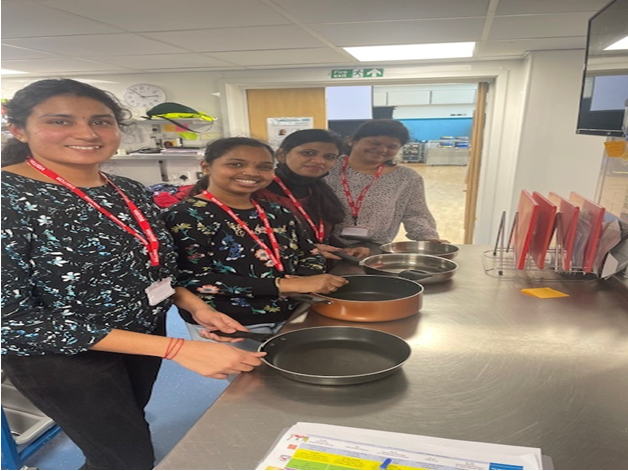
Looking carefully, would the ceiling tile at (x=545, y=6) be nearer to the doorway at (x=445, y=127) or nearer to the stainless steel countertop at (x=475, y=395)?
the doorway at (x=445, y=127)

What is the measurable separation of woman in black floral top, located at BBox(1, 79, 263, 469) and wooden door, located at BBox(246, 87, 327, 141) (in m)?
2.80

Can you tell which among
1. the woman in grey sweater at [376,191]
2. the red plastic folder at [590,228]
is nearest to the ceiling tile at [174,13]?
the woman in grey sweater at [376,191]

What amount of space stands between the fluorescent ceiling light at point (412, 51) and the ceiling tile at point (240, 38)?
41cm

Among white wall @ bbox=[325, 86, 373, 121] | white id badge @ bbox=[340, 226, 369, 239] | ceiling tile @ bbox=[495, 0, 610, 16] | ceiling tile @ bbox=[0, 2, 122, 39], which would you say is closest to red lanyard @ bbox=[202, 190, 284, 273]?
white id badge @ bbox=[340, 226, 369, 239]

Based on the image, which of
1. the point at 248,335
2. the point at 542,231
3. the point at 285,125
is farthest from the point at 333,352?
the point at 285,125

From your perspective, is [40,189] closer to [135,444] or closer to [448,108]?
[135,444]

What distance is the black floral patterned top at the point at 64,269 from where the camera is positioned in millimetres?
799

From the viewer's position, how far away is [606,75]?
1236 mm

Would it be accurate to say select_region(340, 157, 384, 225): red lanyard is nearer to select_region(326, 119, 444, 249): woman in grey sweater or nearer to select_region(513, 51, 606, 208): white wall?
select_region(326, 119, 444, 249): woman in grey sweater

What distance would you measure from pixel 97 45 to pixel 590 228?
2565mm

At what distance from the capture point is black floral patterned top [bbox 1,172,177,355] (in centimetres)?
80

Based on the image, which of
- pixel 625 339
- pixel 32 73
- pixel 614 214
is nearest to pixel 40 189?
pixel 625 339

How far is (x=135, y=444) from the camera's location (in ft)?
3.28

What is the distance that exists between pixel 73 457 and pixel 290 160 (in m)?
1.39
